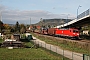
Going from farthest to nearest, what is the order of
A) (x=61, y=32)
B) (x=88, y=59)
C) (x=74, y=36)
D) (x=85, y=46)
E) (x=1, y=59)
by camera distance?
(x=61, y=32) → (x=74, y=36) → (x=85, y=46) → (x=1, y=59) → (x=88, y=59)

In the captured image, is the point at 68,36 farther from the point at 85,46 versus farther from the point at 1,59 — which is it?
the point at 1,59

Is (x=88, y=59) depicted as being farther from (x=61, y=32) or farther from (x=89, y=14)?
(x=61, y=32)

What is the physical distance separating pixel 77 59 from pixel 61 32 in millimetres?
51277

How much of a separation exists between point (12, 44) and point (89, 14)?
55.5 ft

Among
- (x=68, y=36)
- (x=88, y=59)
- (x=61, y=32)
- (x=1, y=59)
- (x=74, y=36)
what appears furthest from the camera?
(x=61, y=32)

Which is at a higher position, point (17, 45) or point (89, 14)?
point (89, 14)

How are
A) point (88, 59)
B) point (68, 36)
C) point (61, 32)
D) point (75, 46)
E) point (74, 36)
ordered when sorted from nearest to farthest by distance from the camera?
point (88, 59) < point (75, 46) < point (74, 36) < point (68, 36) < point (61, 32)

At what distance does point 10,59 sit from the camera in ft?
86.9

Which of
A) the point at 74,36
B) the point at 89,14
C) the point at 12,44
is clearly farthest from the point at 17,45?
the point at 74,36

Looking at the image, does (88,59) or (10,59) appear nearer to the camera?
(88,59)

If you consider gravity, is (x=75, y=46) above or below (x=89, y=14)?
below

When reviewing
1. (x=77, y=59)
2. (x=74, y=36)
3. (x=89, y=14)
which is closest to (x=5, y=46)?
(x=89, y=14)

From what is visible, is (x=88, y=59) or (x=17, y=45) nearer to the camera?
(x=88, y=59)

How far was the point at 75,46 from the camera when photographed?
4478cm
